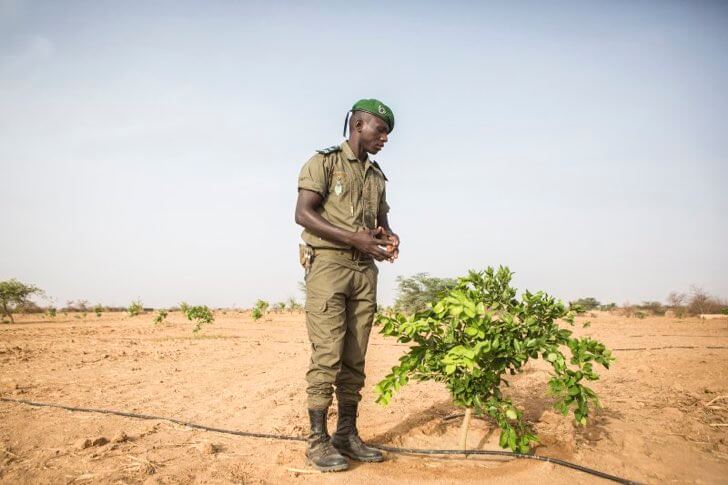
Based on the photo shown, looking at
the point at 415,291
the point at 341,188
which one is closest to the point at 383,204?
the point at 341,188

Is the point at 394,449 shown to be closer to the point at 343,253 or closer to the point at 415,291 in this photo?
the point at 343,253

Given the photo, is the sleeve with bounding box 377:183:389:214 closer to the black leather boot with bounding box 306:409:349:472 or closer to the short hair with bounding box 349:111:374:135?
the short hair with bounding box 349:111:374:135

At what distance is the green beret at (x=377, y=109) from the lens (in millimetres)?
3334

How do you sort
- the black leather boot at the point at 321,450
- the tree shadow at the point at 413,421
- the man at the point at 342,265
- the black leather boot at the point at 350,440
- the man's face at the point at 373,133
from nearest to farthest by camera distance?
1. the black leather boot at the point at 321,450
2. the man at the point at 342,265
3. the black leather boot at the point at 350,440
4. the man's face at the point at 373,133
5. the tree shadow at the point at 413,421

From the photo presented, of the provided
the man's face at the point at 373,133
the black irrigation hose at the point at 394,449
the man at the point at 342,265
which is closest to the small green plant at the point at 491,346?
the black irrigation hose at the point at 394,449

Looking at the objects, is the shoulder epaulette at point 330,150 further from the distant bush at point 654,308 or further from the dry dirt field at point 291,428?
the distant bush at point 654,308

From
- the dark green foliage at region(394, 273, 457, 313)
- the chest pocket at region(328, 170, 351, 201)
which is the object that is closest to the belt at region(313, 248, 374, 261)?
the chest pocket at region(328, 170, 351, 201)

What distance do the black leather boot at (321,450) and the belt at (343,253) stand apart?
1061mm

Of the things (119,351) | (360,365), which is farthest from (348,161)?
(119,351)

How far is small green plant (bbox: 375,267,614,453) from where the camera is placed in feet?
8.82

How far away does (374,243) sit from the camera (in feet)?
9.93

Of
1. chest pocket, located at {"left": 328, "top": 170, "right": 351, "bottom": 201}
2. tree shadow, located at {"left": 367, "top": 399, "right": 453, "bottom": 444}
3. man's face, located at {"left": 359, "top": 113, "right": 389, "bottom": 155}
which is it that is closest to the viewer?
chest pocket, located at {"left": 328, "top": 170, "right": 351, "bottom": 201}

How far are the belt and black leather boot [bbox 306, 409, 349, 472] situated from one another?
1061 millimetres

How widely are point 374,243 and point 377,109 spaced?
1070 mm
